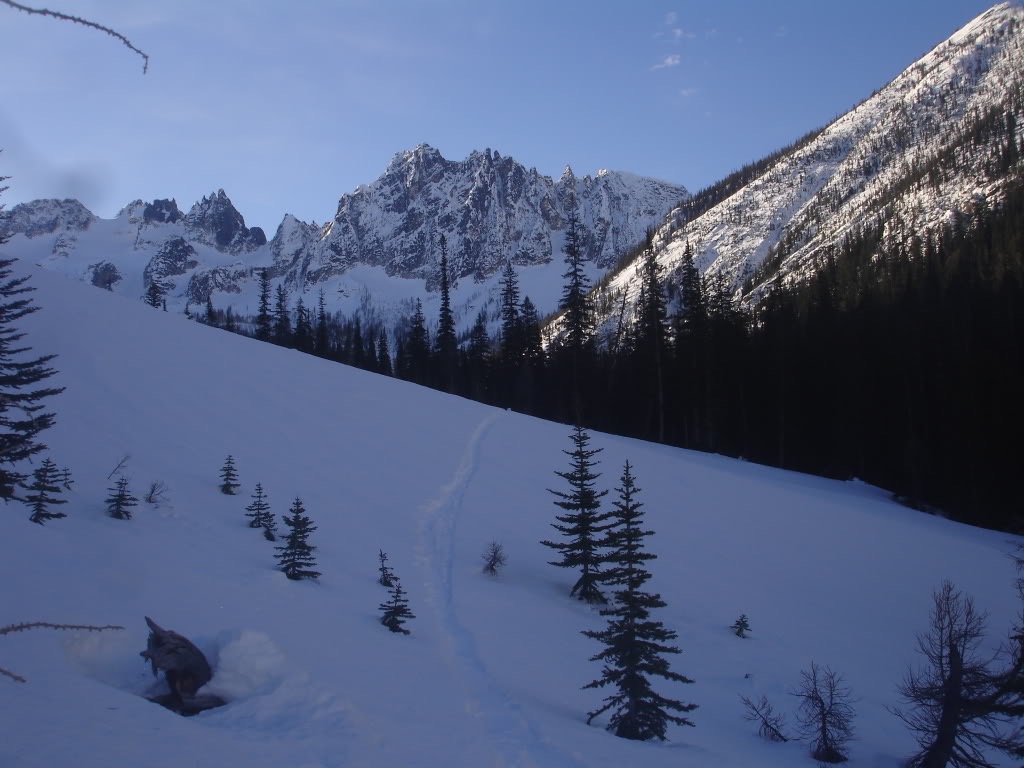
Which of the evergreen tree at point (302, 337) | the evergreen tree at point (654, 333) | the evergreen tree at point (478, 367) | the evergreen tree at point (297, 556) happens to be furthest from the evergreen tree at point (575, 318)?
the evergreen tree at point (302, 337)

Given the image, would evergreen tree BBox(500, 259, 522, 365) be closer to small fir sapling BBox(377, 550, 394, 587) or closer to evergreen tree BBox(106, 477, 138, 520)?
small fir sapling BBox(377, 550, 394, 587)

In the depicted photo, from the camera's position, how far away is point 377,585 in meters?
11.8

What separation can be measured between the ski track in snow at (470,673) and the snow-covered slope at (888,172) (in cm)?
7715

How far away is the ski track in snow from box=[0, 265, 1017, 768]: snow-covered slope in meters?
0.05

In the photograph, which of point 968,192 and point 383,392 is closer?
point 383,392

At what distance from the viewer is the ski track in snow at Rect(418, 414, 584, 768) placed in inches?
252

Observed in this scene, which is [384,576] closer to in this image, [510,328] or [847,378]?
[847,378]

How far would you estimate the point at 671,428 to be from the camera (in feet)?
143

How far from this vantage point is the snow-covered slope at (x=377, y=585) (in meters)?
6.05

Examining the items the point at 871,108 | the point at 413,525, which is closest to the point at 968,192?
the point at 871,108

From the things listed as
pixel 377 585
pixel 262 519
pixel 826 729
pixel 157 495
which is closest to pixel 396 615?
pixel 377 585

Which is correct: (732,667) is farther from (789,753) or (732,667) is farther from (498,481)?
(498,481)

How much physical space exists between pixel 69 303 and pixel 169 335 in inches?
160

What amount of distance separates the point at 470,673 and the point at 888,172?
134 m
